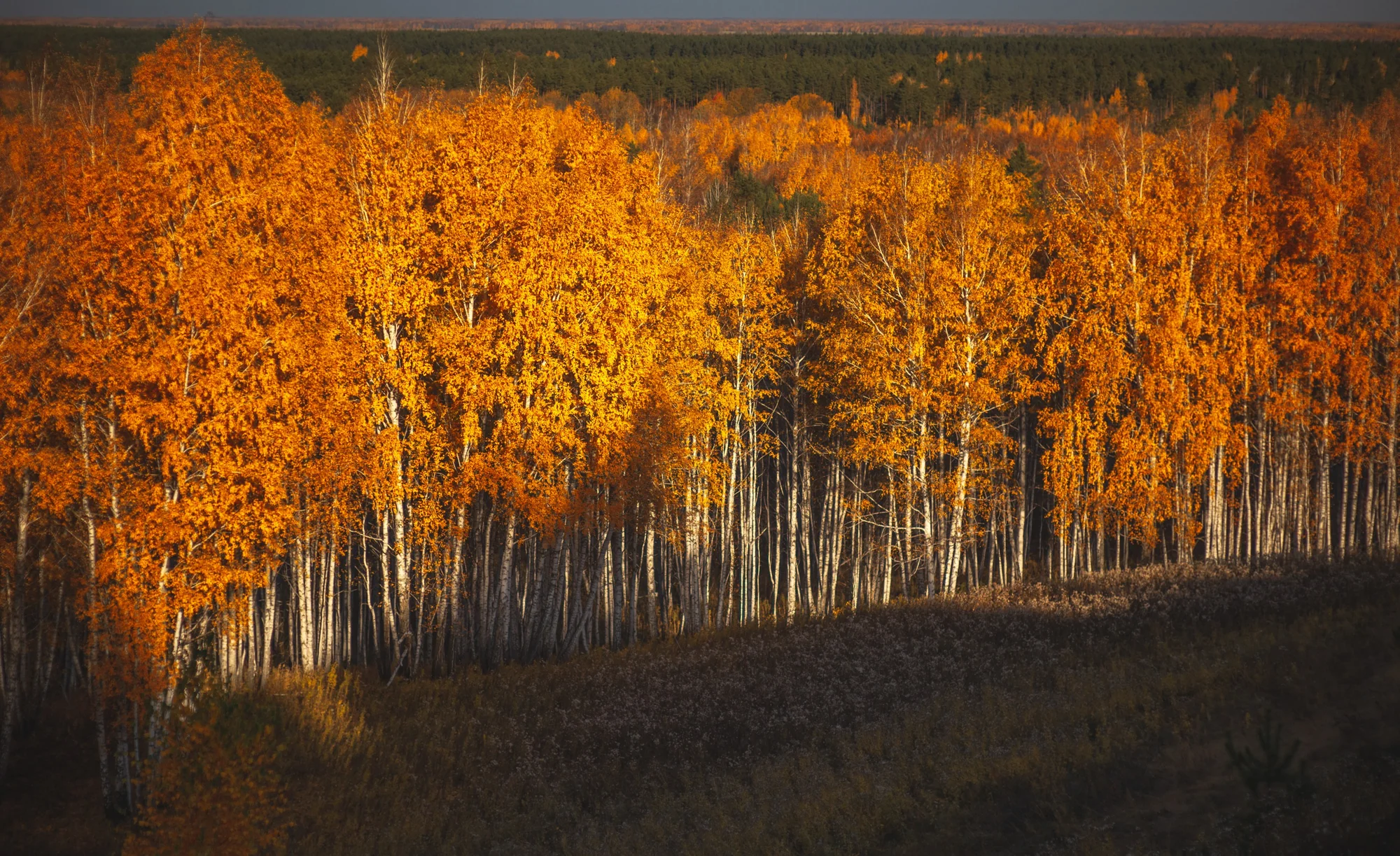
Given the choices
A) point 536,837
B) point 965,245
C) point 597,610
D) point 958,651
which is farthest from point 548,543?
point 965,245

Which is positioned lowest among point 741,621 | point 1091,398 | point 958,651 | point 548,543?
point 741,621

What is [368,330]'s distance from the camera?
21.1 metres

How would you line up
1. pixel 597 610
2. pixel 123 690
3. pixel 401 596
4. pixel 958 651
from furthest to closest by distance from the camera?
pixel 597 610 → pixel 401 596 → pixel 958 651 → pixel 123 690

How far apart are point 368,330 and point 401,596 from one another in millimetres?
5825

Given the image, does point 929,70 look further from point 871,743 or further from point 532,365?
point 871,743

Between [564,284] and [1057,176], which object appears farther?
[1057,176]

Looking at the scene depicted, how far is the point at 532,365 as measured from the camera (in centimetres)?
2228

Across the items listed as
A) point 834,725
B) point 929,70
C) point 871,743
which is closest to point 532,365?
point 834,725

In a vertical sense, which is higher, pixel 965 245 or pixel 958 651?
pixel 965 245

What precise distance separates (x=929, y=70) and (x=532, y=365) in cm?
11461

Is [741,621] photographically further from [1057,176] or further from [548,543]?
[1057,176]

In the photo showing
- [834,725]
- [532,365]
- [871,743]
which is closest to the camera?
[871,743]

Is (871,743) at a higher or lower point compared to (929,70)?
lower

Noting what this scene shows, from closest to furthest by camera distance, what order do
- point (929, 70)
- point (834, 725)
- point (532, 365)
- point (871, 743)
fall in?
1. point (871, 743)
2. point (834, 725)
3. point (532, 365)
4. point (929, 70)
